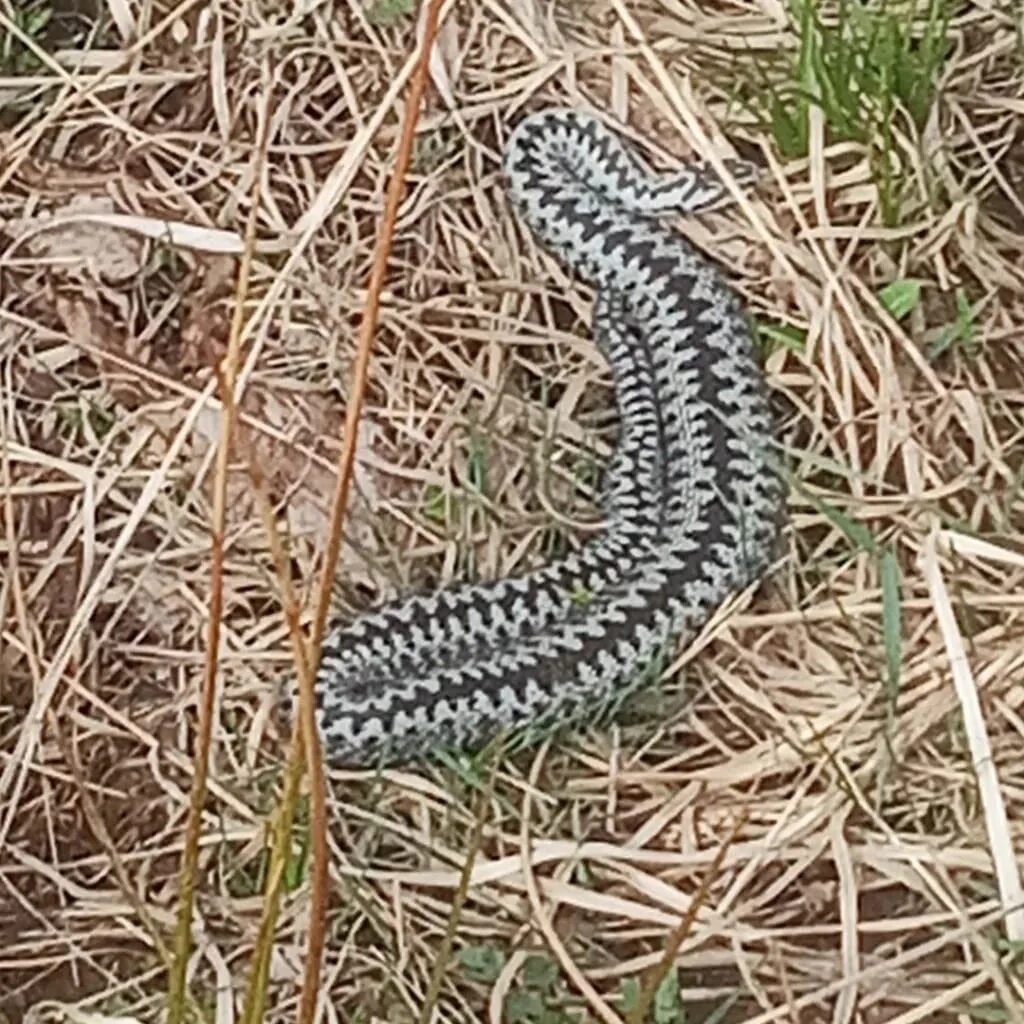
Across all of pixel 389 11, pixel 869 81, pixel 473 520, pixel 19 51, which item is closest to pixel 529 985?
pixel 473 520

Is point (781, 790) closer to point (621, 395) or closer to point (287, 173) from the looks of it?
point (621, 395)

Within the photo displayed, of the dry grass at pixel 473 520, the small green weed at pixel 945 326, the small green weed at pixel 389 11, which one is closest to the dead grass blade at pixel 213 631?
the dry grass at pixel 473 520

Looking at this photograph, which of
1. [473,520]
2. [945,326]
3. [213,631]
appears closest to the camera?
[213,631]

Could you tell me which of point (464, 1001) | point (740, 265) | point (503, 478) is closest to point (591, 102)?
point (740, 265)

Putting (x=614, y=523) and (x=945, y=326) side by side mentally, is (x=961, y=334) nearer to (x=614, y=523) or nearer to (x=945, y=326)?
(x=945, y=326)

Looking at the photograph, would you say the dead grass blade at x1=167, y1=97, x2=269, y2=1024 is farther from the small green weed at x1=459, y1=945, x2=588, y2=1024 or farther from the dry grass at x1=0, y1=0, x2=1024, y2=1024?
the small green weed at x1=459, y1=945, x2=588, y2=1024
